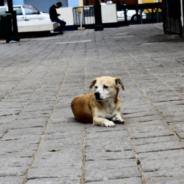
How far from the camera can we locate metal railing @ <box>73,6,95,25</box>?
1152 inches

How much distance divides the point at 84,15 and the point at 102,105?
24.9 meters

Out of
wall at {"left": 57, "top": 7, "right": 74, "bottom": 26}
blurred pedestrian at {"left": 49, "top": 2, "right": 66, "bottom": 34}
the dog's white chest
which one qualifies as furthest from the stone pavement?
wall at {"left": 57, "top": 7, "right": 74, "bottom": 26}

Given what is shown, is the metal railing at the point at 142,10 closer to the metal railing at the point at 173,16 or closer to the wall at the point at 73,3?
the wall at the point at 73,3

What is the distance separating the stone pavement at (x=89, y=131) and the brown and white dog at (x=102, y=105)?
0.39ft

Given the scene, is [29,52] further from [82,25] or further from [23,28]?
[82,25]

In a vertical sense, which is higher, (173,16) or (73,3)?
(73,3)

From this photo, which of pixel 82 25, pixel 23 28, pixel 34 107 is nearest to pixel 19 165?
pixel 34 107

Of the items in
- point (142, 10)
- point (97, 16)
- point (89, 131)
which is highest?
point (142, 10)

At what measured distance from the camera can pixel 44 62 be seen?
11836 mm

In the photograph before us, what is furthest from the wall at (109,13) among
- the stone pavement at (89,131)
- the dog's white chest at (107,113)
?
the dog's white chest at (107,113)

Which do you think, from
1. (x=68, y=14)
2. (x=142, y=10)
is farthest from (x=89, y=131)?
(x=142, y=10)

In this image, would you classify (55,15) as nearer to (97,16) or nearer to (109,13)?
(97,16)

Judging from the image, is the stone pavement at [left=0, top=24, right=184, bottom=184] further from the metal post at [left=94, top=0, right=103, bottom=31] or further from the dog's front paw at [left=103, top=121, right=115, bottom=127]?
the metal post at [left=94, top=0, right=103, bottom=31]

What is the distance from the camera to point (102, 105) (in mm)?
5141
